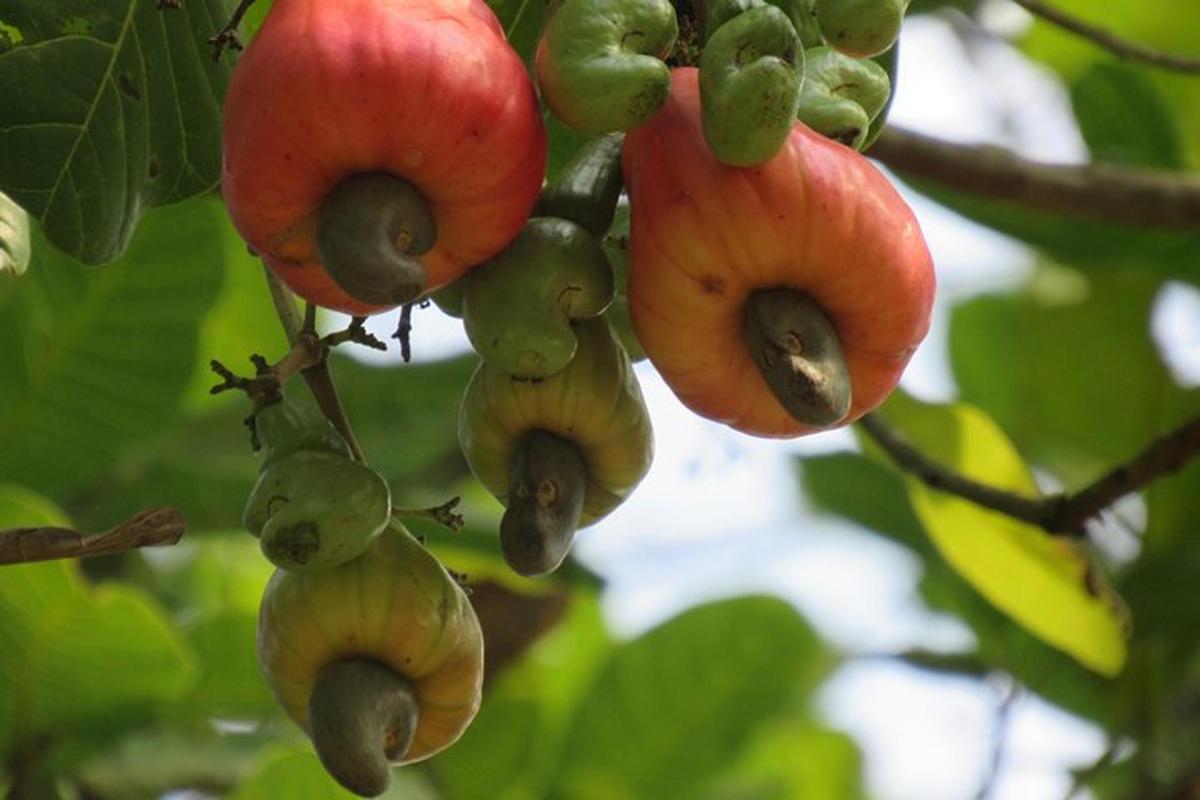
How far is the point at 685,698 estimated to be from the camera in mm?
2531

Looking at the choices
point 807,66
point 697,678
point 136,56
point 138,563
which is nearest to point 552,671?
point 697,678

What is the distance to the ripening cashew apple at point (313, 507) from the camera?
1234 millimetres

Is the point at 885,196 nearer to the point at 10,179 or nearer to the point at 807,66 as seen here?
the point at 807,66

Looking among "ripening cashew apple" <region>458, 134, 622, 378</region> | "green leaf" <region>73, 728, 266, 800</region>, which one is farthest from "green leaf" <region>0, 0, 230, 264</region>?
"green leaf" <region>73, 728, 266, 800</region>

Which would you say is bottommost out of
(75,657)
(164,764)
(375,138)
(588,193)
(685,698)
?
(685,698)

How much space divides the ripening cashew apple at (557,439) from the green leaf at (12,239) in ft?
1.00

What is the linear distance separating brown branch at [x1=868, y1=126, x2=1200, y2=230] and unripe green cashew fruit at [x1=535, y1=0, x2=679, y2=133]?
1220 mm

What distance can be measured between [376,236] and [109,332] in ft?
3.58

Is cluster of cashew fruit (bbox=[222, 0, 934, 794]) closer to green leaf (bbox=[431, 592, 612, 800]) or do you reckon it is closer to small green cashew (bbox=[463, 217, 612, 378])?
small green cashew (bbox=[463, 217, 612, 378])

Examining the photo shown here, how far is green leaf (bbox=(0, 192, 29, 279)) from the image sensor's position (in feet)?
4.22

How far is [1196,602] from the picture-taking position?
2.44 meters

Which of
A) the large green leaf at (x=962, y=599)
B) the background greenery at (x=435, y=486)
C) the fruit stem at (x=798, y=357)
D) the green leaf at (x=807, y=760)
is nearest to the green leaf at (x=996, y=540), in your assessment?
the background greenery at (x=435, y=486)

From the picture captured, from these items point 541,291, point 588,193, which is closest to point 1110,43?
point 588,193

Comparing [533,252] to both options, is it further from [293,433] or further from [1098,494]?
[1098,494]
